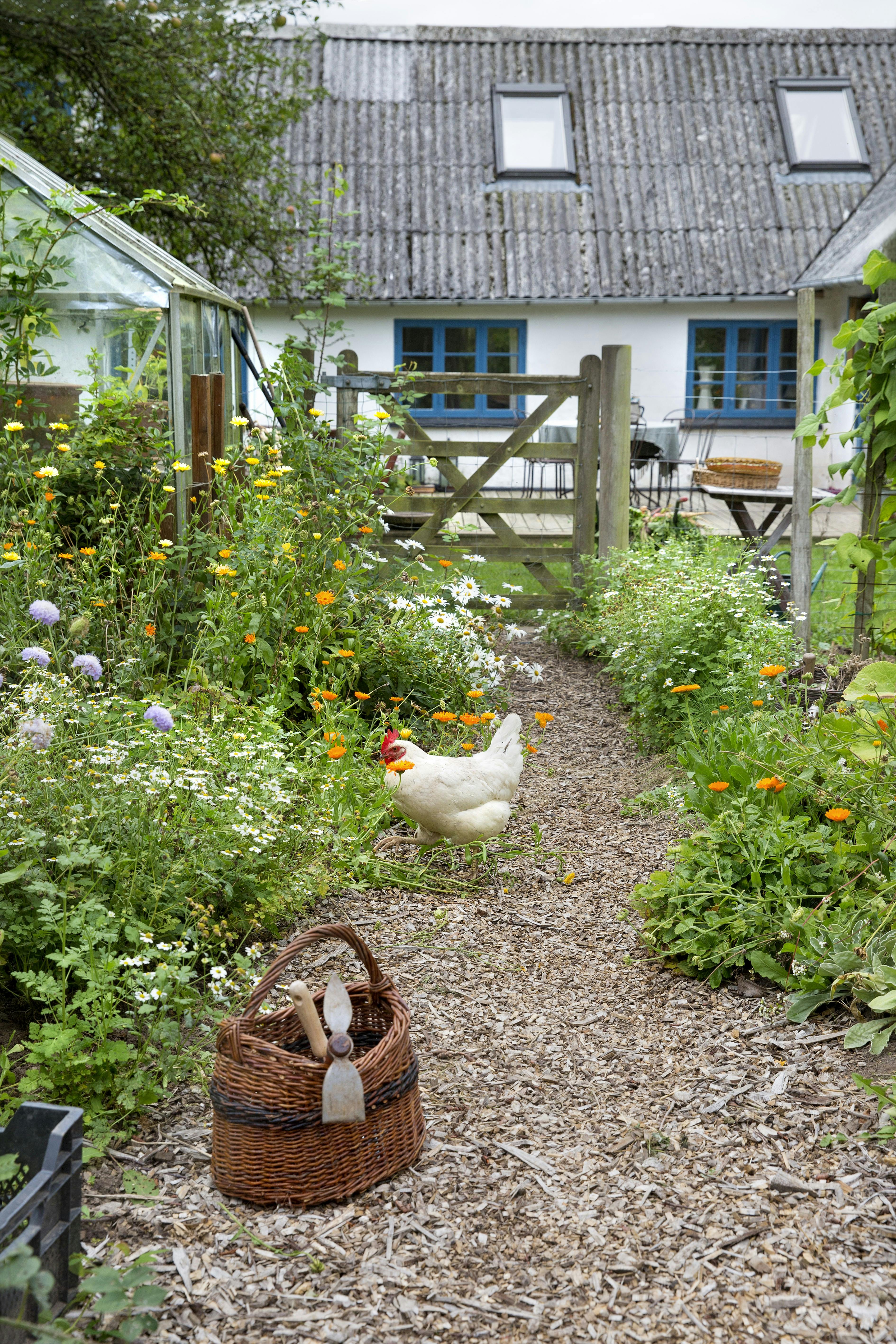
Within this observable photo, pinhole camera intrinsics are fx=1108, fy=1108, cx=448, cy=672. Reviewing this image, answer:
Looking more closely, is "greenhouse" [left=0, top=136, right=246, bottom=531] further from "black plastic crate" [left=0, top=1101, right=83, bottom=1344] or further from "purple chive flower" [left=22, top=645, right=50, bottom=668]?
"black plastic crate" [left=0, top=1101, right=83, bottom=1344]

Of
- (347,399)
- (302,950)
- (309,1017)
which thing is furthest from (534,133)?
(309,1017)

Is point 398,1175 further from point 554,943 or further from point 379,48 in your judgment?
point 379,48

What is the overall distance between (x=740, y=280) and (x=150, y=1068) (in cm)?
1436

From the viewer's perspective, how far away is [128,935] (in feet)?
8.13

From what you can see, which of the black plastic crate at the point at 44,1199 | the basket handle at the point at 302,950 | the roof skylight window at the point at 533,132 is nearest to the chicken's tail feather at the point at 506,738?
the basket handle at the point at 302,950

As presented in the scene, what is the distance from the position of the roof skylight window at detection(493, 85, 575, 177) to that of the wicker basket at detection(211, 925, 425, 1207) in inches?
602

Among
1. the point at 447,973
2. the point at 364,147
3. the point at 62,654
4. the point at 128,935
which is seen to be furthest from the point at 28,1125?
the point at 364,147

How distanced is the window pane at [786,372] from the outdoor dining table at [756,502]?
7.64 metres

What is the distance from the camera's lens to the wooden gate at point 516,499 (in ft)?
23.9

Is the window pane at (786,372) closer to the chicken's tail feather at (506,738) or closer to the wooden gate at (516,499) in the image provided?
the wooden gate at (516,499)

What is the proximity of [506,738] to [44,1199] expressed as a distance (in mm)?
2279

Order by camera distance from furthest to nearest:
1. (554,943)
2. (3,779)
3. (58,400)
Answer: (58,400), (554,943), (3,779)

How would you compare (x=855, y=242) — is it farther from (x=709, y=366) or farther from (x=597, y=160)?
(x=597, y=160)

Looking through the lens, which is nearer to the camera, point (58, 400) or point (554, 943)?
point (554, 943)
